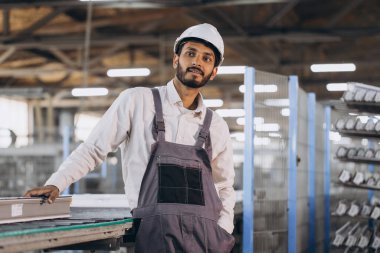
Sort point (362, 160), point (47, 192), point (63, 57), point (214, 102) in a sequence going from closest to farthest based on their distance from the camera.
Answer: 1. point (47, 192)
2. point (362, 160)
3. point (63, 57)
4. point (214, 102)

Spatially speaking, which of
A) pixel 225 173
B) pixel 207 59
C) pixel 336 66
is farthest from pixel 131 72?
pixel 207 59

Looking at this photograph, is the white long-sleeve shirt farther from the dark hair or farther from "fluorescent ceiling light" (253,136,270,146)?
"fluorescent ceiling light" (253,136,270,146)

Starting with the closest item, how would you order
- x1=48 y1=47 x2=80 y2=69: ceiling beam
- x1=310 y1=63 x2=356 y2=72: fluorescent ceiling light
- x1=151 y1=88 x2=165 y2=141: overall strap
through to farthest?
x1=151 y1=88 x2=165 y2=141: overall strap → x1=310 y1=63 x2=356 y2=72: fluorescent ceiling light → x1=48 y1=47 x2=80 y2=69: ceiling beam

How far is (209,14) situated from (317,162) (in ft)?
17.1

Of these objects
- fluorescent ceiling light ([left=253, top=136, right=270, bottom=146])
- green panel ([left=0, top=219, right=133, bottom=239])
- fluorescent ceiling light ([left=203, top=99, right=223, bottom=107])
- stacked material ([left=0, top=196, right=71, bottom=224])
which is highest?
fluorescent ceiling light ([left=203, top=99, right=223, bottom=107])

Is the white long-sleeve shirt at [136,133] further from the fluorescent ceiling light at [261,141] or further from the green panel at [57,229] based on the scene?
the fluorescent ceiling light at [261,141]

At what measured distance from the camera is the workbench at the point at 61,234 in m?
2.00

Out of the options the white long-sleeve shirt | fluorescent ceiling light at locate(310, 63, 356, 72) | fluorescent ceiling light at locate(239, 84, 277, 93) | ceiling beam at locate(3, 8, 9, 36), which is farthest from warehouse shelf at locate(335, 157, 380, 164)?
ceiling beam at locate(3, 8, 9, 36)

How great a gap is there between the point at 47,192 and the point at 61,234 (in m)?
0.42

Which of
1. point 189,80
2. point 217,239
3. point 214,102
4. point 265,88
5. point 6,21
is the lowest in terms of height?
point 217,239

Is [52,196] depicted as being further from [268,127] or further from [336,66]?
[336,66]

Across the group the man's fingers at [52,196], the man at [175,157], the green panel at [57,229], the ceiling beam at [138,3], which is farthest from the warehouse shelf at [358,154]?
the man's fingers at [52,196]

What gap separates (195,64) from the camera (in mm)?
2938

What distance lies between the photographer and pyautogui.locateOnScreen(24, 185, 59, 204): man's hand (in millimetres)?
2613
